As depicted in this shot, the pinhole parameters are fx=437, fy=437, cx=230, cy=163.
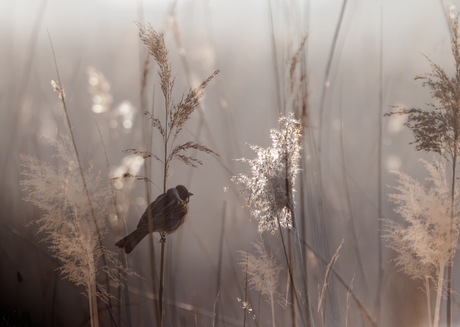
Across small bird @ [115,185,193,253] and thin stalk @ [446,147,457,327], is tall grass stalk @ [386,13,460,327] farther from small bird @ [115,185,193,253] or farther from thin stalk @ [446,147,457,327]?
small bird @ [115,185,193,253]

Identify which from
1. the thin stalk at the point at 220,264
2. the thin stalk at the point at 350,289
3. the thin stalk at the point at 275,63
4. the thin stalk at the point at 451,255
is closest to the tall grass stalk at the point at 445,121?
the thin stalk at the point at 451,255

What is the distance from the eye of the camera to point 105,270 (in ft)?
3.43

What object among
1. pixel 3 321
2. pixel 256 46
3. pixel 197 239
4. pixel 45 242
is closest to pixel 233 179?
pixel 197 239

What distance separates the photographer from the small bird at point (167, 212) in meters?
0.98

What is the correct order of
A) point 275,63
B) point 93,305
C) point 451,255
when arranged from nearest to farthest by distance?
point 451,255 < point 275,63 < point 93,305

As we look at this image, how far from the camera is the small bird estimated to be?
98cm

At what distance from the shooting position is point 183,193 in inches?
39.0

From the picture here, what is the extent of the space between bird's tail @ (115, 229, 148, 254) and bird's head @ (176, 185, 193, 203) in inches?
4.7

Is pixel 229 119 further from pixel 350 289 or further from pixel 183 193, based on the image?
pixel 350 289

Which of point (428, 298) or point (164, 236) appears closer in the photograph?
point (428, 298)

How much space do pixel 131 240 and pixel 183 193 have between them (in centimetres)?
17

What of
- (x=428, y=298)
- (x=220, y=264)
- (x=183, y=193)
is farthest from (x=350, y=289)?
(x=183, y=193)

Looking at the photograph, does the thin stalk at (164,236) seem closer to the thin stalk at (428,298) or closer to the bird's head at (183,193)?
the bird's head at (183,193)

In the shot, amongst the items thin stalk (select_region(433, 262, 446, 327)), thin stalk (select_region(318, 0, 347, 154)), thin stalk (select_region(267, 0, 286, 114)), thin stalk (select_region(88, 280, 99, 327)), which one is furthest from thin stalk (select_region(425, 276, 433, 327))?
thin stalk (select_region(88, 280, 99, 327))
